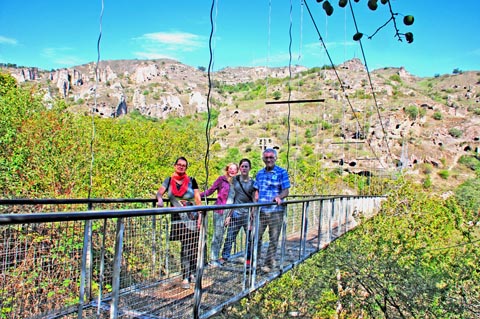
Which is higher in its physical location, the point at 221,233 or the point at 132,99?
the point at 132,99

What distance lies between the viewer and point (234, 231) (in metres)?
3.55

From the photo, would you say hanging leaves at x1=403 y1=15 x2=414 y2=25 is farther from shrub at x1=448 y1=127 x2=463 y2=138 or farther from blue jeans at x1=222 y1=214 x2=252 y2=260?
shrub at x1=448 y1=127 x2=463 y2=138

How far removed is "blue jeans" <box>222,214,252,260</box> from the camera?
3.43 metres

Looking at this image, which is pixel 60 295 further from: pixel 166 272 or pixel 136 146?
pixel 136 146

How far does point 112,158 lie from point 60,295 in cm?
1231

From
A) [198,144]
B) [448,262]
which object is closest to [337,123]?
[198,144]

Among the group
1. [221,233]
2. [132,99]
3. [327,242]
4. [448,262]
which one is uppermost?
[132,99]

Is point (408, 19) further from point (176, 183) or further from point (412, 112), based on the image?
point (412, 112)

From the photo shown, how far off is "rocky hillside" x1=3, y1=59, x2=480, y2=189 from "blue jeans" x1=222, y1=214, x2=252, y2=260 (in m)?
31.8

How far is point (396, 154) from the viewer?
51.7 m

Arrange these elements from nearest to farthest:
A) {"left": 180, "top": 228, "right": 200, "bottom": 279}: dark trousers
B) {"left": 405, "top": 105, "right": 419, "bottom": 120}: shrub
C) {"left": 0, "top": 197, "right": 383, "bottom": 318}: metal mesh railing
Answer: {"left": 0, "top": 197, "right": 383, "bottom": 318}: metal mesh railing
{"left": 180, "top": 228, "right": 200, "bottom": 279}: dark trousers
{"left": 405, "top": 105, "right": 419, "bottom": 120}: shrub

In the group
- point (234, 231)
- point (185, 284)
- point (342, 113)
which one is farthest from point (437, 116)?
point (185, 284)

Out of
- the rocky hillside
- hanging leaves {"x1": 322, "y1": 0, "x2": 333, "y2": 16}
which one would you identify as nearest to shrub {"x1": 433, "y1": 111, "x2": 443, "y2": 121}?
the rocky hillside

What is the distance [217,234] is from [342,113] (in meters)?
46.6
